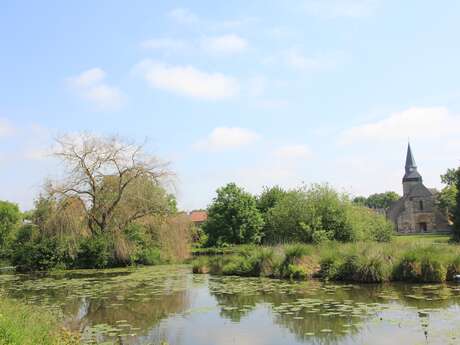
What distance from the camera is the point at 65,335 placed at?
8.39 meters

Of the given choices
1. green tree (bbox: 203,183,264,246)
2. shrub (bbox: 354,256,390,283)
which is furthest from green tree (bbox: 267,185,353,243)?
green tree (bbox: 203,183,264,246)

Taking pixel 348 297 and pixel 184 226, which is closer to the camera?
pixel 348 297

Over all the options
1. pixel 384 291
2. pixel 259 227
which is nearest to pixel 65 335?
pixel 384 291

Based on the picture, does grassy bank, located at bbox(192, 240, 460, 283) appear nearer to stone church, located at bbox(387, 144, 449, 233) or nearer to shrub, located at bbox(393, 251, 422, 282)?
shrub, located at bbox(393, 251, 422, 282)

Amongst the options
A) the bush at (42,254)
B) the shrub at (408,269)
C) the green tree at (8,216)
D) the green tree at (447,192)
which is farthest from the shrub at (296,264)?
the green tree at (8,216)

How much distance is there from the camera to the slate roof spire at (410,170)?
86.6 m

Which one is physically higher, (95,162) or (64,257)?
(95,162)

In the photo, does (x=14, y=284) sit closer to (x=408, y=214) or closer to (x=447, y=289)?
(x=447, y=289)

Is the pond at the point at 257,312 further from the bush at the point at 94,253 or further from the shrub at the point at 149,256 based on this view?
the shrub at the point at 149,256

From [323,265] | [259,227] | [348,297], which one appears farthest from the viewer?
[259,227]

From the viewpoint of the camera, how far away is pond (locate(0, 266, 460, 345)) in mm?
9711

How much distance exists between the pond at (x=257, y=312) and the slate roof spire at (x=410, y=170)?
74.1 meters

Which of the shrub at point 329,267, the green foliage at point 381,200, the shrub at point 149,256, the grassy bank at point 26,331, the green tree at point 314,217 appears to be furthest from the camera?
the green foliage at point 381,200

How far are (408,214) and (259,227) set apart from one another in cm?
4383
